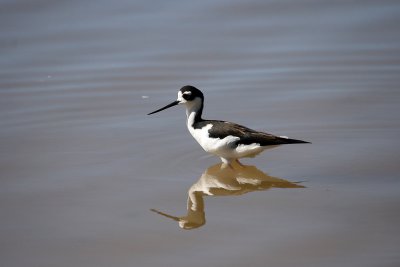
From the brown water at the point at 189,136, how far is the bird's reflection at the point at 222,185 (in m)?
0.02

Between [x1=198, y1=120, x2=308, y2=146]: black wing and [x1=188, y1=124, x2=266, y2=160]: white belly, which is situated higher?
[x1=198, y1=120, x2=308, y2=146]: black wing

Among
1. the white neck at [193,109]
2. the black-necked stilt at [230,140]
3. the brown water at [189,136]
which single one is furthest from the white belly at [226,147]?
the white neck at [193,109]

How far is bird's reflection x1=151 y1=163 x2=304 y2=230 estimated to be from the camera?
6.02m

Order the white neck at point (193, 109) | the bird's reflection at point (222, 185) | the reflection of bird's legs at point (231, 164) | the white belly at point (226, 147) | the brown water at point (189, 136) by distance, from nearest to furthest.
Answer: the brown water at point (189, 136), the bird's reflection at point (222, 185), the white belly at point (226, 147), the reflection of bird's legs at point (231, 164), the white neck at point (193, 109)

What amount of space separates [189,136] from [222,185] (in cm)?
122

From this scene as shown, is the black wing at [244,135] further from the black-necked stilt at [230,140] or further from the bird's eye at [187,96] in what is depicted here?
the bird's eye at [187,96]

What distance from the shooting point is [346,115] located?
8195 millimetres

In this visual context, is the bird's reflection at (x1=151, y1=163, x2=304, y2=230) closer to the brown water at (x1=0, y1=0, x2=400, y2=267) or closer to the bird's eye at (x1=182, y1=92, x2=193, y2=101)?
the brown water at (x1=0, y1=0, x2=400, y2=267)

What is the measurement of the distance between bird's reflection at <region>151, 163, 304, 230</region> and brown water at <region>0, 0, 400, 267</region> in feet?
0.08

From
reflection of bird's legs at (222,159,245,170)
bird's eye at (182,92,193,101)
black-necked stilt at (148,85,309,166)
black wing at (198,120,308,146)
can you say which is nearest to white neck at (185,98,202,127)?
bird's eye at (182,92,193,101)

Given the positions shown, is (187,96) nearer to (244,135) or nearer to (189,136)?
(189,136)

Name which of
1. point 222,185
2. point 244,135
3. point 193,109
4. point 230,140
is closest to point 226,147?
point 230,140

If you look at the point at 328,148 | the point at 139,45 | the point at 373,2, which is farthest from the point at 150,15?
the point at 328,148

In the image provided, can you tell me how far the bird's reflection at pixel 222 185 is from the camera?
6.02 m
